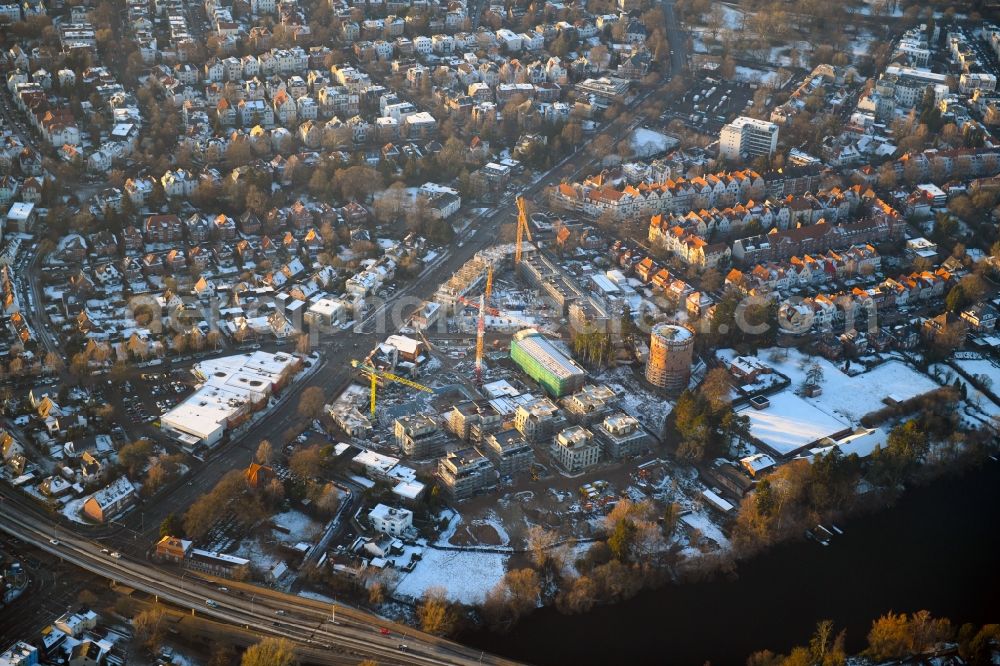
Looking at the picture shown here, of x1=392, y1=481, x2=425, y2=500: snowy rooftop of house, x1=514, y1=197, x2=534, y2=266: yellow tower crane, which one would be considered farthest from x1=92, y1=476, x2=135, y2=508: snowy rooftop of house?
x1=514, y1=197, x2=534, y2=266: yellow tower crane

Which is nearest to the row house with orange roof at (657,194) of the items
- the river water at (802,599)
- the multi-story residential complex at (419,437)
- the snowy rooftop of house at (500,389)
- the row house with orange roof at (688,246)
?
the row house with orange roof at (688,246)

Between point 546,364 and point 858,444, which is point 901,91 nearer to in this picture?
point 858,444

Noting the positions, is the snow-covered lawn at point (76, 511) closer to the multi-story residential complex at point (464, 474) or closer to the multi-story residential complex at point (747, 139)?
the multi-story residential complex at point (464, 474)

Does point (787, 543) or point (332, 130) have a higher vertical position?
point (332, 130)

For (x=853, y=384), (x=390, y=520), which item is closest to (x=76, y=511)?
(x=390, y=520)

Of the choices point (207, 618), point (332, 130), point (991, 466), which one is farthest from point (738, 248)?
point (207, 618)

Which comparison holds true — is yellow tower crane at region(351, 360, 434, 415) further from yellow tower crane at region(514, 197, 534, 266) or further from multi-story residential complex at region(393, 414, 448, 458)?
yellow tower crane at region(514, 197, 534, 266)

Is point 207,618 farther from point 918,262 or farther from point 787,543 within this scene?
point 918,262
